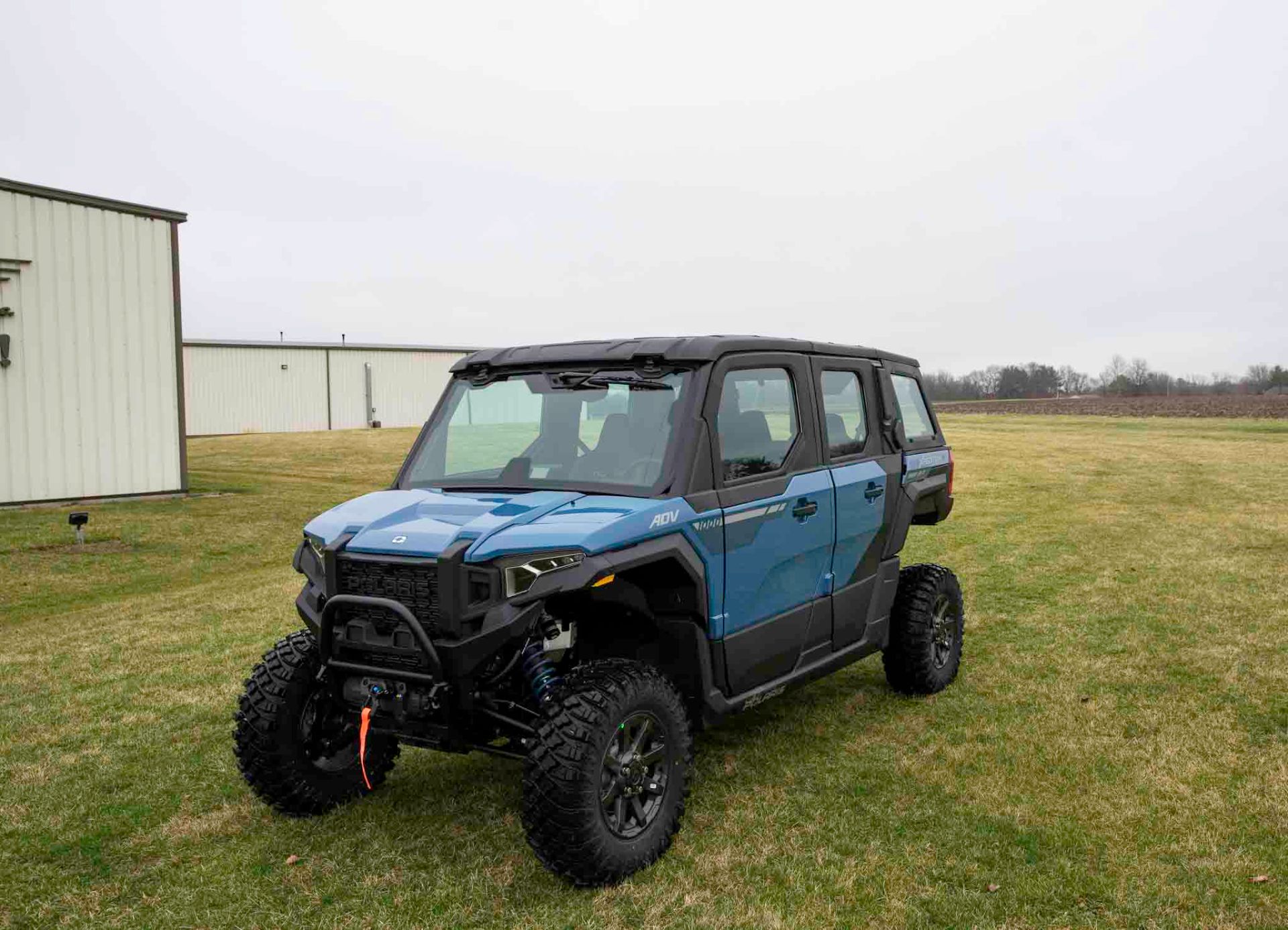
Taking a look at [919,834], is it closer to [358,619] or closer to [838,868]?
[838,868]

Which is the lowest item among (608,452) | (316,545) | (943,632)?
(943,632)

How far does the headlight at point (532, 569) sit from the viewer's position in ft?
12.8

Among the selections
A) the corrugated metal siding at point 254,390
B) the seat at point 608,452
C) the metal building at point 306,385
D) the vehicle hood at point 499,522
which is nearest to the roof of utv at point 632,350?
the seat at point 608,452

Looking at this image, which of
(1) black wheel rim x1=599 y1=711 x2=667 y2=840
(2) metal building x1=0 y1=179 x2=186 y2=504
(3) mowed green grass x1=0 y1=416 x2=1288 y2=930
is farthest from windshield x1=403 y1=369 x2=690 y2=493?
(2) metal building x1=0 y1=179 x2=186 y2=504

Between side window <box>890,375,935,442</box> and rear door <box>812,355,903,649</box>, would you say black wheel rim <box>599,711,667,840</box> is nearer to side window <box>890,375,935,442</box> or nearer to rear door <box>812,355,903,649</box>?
rear door <box>812,355,903,649</box>

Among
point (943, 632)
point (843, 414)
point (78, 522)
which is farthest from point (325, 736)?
point (78, 522)

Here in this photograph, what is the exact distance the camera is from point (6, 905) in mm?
3998

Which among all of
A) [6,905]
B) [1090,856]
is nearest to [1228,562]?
[1090,856]

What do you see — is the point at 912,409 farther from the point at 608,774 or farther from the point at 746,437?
the point at 608,774

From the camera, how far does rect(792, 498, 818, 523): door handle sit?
5.13 metres

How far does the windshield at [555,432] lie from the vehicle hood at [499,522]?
0.20m

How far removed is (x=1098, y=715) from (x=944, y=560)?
19.6ft

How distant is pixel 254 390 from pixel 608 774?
41722 mm

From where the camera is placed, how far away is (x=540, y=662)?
429 centimetres
